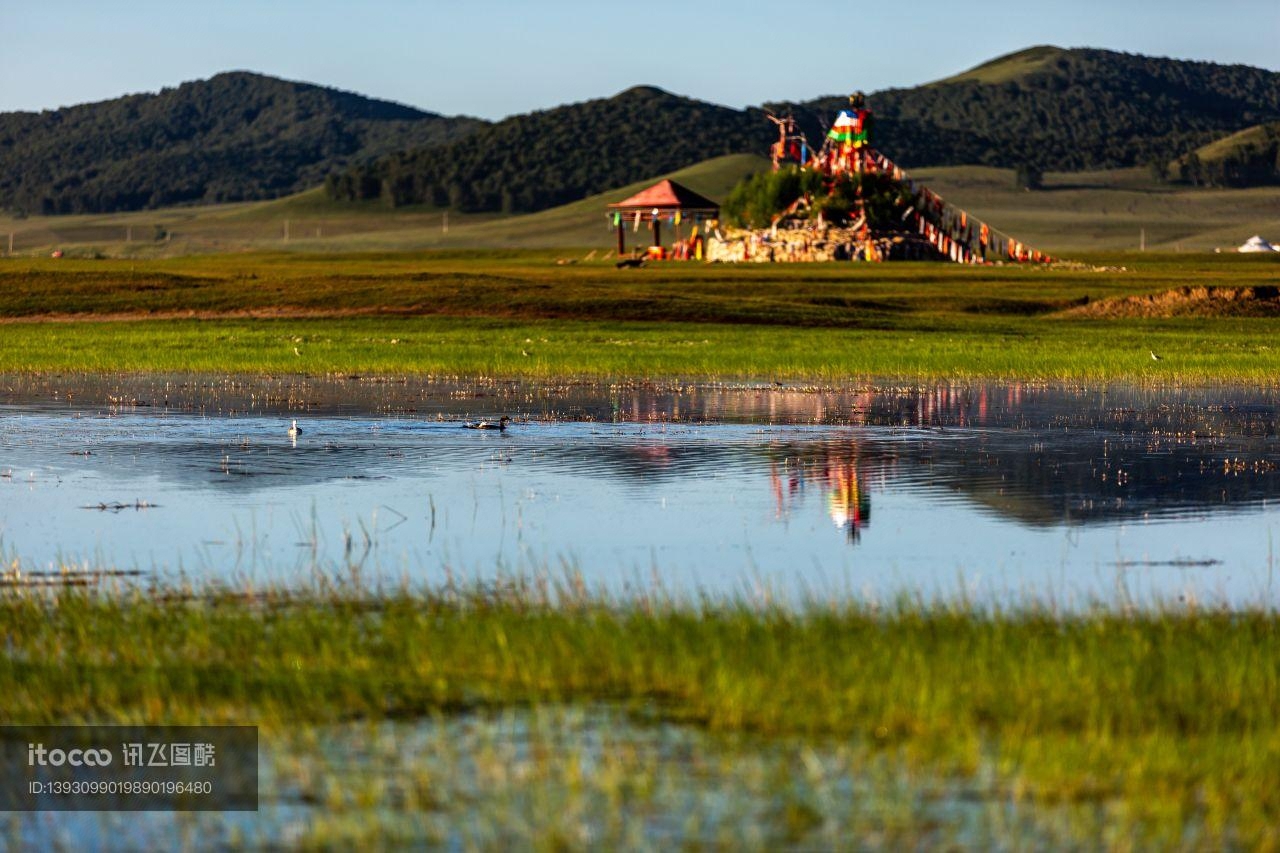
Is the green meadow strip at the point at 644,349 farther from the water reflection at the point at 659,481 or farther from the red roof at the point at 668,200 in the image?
the red roof at the point at 668,200

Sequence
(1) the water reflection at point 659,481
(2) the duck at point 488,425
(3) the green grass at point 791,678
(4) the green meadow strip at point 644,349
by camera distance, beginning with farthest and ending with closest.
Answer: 1. (4) the green meadow strip at point 644,349
2. (2) the duck at point 488,425
3. (1) the water reflection at point 659,481
4. (3) the green grass at point 791,678

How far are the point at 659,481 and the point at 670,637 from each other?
8.48m

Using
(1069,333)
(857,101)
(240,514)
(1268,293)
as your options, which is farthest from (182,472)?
(857,101)

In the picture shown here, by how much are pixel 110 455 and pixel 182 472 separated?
6.76ft

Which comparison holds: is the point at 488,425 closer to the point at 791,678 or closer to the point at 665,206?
the point at 791,678

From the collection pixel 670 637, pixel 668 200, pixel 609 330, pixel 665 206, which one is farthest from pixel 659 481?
pixel 668 200

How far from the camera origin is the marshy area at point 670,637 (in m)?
7.84

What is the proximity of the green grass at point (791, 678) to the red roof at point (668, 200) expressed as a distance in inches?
4848

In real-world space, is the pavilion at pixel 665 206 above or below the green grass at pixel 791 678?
above

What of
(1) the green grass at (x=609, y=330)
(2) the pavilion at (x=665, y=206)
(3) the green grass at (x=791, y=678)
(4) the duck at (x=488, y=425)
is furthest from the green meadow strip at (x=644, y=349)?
(2) the pavilion at (x=665, y=206)

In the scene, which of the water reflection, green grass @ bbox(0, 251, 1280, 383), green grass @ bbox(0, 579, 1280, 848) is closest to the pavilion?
green grass @ bbox(0, 251, 1280, 383)

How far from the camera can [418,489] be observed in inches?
713

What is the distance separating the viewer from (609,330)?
5134 cm

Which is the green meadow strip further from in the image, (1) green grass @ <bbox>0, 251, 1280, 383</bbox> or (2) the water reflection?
(2) the water reflection
